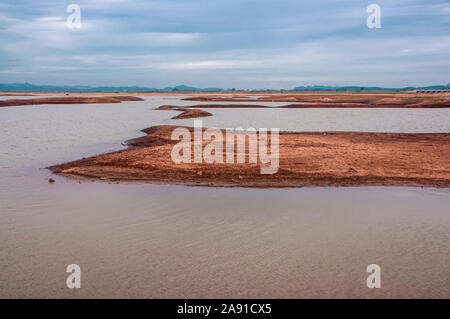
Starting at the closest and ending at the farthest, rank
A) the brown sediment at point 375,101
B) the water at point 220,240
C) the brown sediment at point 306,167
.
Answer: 1. the water at point 220,240
2. the brown sediment at point 306,167
3. the brown sediment at point 375,101

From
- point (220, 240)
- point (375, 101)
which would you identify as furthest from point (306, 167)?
point (375, 101)

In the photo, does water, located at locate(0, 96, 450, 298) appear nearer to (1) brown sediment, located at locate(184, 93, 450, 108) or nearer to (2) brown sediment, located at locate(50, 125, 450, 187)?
(2) brown sediment, located at locate(50, 125, 450, 187)

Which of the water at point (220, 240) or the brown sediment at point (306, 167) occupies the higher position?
the brown sediment at point (306, 167)

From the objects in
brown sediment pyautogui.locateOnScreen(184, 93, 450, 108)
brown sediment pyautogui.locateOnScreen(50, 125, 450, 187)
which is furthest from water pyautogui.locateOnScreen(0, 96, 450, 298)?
brown sediment pyautogui.locateOnScreen(184, 93, 450, 108)

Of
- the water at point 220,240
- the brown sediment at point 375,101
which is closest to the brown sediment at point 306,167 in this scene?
the water at point 220,240

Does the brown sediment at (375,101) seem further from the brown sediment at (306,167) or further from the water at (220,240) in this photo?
the water at (220,240)
